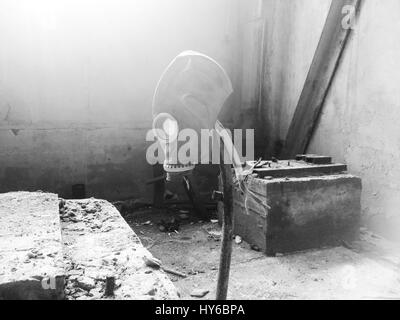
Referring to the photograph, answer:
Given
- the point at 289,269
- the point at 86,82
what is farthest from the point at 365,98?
the point at 86,82

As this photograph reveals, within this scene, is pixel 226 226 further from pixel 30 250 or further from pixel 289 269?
pixel 289 269

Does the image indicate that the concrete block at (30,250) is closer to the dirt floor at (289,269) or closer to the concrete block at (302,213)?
the dirt floor at (289,269)

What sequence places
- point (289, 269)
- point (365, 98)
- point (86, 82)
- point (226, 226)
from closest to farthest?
point (226, 226)
point (289, 269)
point (365, 98)
point (86, 82)

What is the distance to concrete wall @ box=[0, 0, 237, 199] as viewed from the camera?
469 cm

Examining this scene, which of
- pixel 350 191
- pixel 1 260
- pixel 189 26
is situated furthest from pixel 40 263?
pixel 189 26

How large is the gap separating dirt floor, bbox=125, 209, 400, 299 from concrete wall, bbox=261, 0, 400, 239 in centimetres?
50

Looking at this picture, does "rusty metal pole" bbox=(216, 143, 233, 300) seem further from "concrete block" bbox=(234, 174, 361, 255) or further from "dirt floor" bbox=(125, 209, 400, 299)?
"concrete block" bbox=(234, 174, 361, 255)

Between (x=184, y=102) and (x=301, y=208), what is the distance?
246cm

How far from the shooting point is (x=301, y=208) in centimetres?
341

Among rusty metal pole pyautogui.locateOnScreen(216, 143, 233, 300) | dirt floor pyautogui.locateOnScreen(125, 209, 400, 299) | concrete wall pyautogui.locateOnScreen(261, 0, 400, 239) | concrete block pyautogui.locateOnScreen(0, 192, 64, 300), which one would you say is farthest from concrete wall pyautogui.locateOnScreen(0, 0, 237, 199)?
rusty metal pole pyautogui.locateOnScreen(216, 143, 233, 300)

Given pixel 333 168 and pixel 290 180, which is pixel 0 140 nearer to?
pixel 290 180

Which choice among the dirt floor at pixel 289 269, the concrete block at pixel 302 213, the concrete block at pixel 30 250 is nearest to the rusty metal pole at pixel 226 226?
the concrete block at pixel 30 250

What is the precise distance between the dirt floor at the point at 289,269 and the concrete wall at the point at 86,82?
5.52 feet
